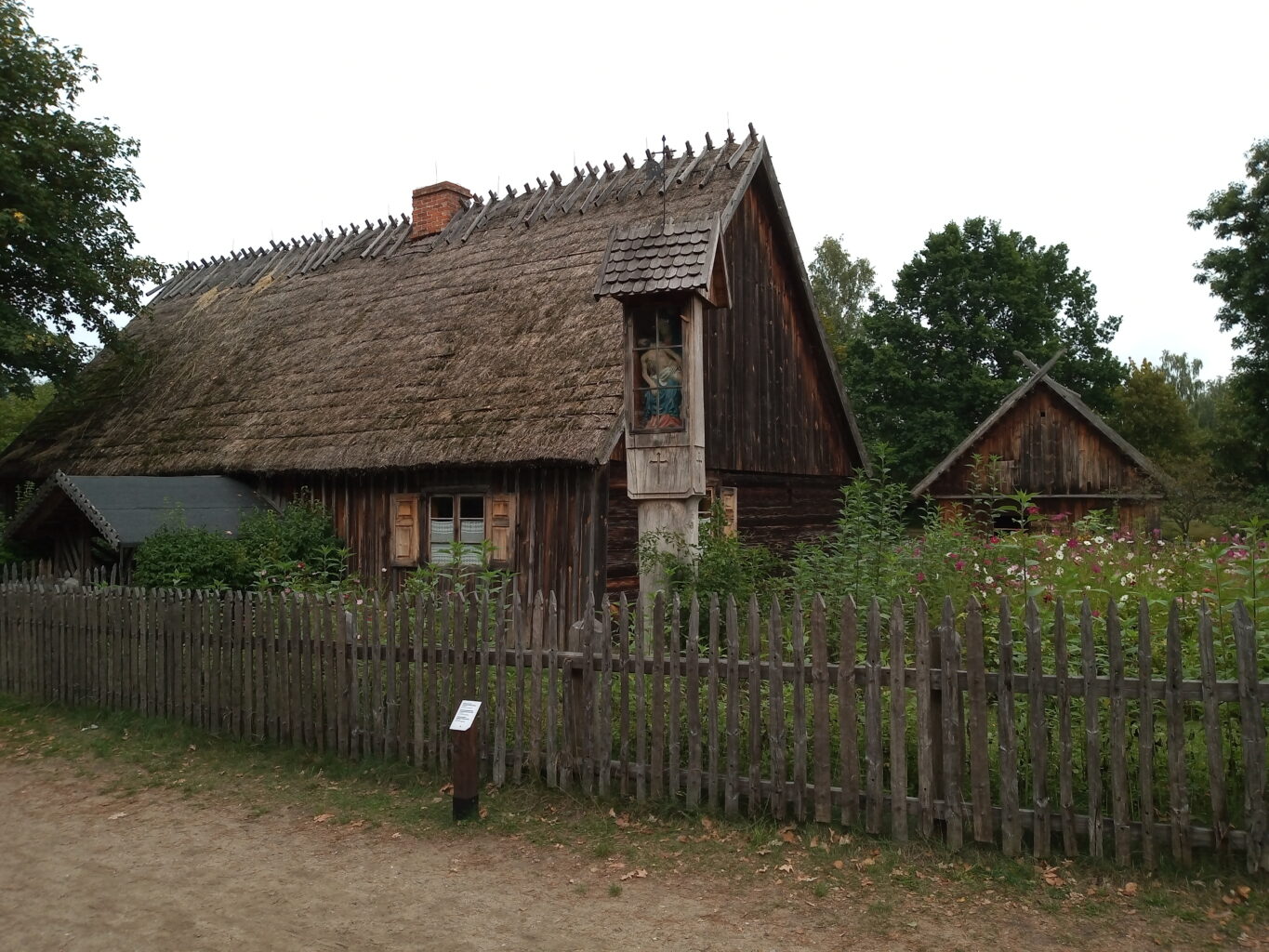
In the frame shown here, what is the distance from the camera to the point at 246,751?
25.4 ft

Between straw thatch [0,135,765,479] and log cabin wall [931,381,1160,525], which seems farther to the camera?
log cabin wall [931,381,1160,525]

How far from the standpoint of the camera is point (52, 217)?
15.9m

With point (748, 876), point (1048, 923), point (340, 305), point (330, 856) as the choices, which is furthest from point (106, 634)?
point (340, 305)

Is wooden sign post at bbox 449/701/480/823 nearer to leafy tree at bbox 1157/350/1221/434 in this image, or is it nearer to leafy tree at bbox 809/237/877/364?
leafy tree at bbox 809/237/877/364

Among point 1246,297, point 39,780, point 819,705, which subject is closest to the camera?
point 819,705

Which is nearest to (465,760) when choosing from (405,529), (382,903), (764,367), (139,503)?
(382,903)

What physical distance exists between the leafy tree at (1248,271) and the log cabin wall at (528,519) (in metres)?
19.4

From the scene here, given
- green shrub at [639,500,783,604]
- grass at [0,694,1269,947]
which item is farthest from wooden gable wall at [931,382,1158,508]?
grass at [0,694,1269,947]

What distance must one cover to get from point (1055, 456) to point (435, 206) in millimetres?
15191

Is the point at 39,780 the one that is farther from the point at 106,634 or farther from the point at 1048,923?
the point at 1048,923

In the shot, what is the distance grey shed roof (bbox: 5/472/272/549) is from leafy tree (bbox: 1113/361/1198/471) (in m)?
32.3

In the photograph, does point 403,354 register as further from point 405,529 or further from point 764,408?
point 764,408

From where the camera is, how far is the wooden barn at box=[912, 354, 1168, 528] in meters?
21.9

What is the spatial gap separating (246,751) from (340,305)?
11.2m
